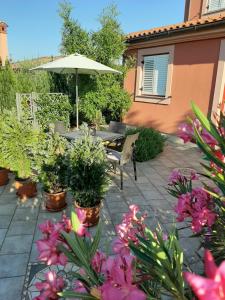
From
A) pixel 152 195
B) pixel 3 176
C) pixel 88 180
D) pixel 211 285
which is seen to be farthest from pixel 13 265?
pixel 211 285

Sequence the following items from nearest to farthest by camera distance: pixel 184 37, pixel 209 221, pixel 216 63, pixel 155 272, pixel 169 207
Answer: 1. pixel 155 272
2. pixel 209 221
3. pixel 169 207
4. pixel 216 63
5. pixel 184 37

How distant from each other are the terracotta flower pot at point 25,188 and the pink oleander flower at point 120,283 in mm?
3669

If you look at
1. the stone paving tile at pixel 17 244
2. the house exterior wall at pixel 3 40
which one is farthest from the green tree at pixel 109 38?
the house exterior wall at pixel 3 40

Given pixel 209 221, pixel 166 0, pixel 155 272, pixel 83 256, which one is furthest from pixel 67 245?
pixel 166 0

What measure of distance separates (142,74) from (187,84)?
2.32m

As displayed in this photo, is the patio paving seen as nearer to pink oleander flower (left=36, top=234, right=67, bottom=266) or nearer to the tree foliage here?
pink oleander flower (left=36, top=234, right=67, bottom=266)

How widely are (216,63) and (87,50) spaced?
4557 millimetres

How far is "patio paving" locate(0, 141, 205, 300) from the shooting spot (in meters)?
2.67

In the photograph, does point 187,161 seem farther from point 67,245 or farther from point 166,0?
point 166,0

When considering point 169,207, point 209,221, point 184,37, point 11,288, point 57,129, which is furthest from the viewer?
point 184,37

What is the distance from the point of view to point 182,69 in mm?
8242

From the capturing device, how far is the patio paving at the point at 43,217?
2.67m

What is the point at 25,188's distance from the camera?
427 cm

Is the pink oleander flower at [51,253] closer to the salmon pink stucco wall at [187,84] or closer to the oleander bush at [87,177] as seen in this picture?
the oleander bush at [87,177]
